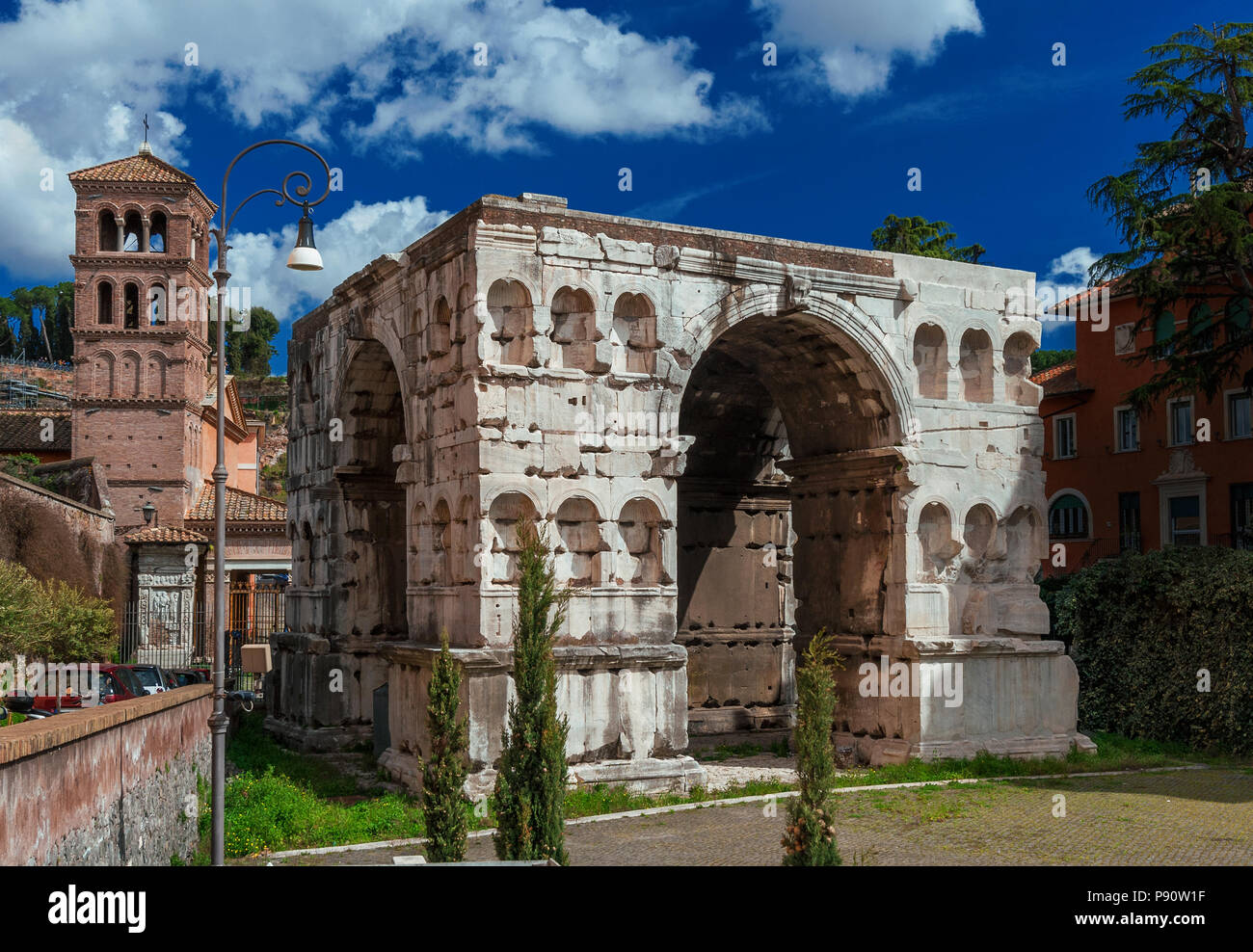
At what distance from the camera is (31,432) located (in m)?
44.6

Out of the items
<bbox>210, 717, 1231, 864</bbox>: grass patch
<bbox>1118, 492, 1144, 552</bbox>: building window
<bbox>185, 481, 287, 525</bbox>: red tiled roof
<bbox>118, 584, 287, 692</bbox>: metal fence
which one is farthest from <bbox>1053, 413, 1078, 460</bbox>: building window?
<bbox>185, 481, 287, 525</bbox>: red tiled roof

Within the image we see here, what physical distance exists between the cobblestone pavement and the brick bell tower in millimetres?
31518

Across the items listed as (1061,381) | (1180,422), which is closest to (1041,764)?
(1180,422)

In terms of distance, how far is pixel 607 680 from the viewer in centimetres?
1427

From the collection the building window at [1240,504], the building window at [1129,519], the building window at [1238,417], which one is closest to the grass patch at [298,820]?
the building window at [1240,504]

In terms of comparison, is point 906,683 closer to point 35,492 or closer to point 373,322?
point 373,322

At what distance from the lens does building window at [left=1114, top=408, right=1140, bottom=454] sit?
32.2 m

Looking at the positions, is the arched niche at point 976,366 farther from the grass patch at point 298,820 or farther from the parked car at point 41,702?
Answer: the parked car at point 41,702

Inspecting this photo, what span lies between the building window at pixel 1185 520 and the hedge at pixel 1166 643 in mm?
11896

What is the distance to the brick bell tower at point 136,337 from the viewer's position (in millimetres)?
40562

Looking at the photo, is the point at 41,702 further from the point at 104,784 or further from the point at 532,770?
the point at 532,770

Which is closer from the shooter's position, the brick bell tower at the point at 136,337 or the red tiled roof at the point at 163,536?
the red tiled roof at the point at 163,536

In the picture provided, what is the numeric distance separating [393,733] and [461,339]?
5044 mm
